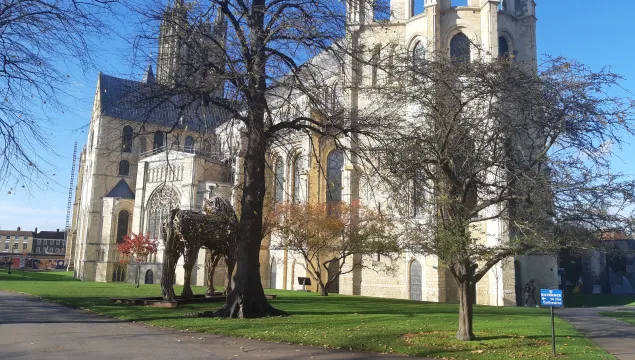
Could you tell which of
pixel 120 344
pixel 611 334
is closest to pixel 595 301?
pixel 611 334

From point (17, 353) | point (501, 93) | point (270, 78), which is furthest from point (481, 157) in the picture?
point (17, 353)

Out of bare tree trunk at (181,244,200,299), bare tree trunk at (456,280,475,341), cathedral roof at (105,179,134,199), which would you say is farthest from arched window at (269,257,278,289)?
bare tree trunk at (456,280,475,341)

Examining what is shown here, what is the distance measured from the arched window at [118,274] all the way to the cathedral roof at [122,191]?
7619 mm

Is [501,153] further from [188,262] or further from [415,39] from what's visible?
[415,39]

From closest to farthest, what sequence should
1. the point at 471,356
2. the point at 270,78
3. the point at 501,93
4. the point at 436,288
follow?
the point at 471,356 < the point at 501,93 < the point at 270,78 < the point at 436,288

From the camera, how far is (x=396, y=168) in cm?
1171

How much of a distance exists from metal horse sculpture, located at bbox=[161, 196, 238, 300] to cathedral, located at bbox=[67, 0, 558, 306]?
1.53 metres

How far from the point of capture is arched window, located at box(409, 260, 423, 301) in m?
32.0

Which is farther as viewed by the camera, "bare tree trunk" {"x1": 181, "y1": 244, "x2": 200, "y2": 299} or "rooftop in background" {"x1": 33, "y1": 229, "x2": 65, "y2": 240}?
"rooftop in background" {"x1": 33, "y1": 229, "x2": 65, "y2": 240}

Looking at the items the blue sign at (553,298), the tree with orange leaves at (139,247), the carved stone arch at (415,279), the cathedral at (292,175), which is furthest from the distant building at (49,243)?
the blue sign at (553,298)

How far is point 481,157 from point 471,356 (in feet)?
14.5

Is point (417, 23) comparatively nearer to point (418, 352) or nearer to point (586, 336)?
point (586, 336)

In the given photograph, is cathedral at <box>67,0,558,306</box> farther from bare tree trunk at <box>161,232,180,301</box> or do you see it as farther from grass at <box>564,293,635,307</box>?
grass at <box>564,293,635,307</box>

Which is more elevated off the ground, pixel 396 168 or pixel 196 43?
pixel 196 43
